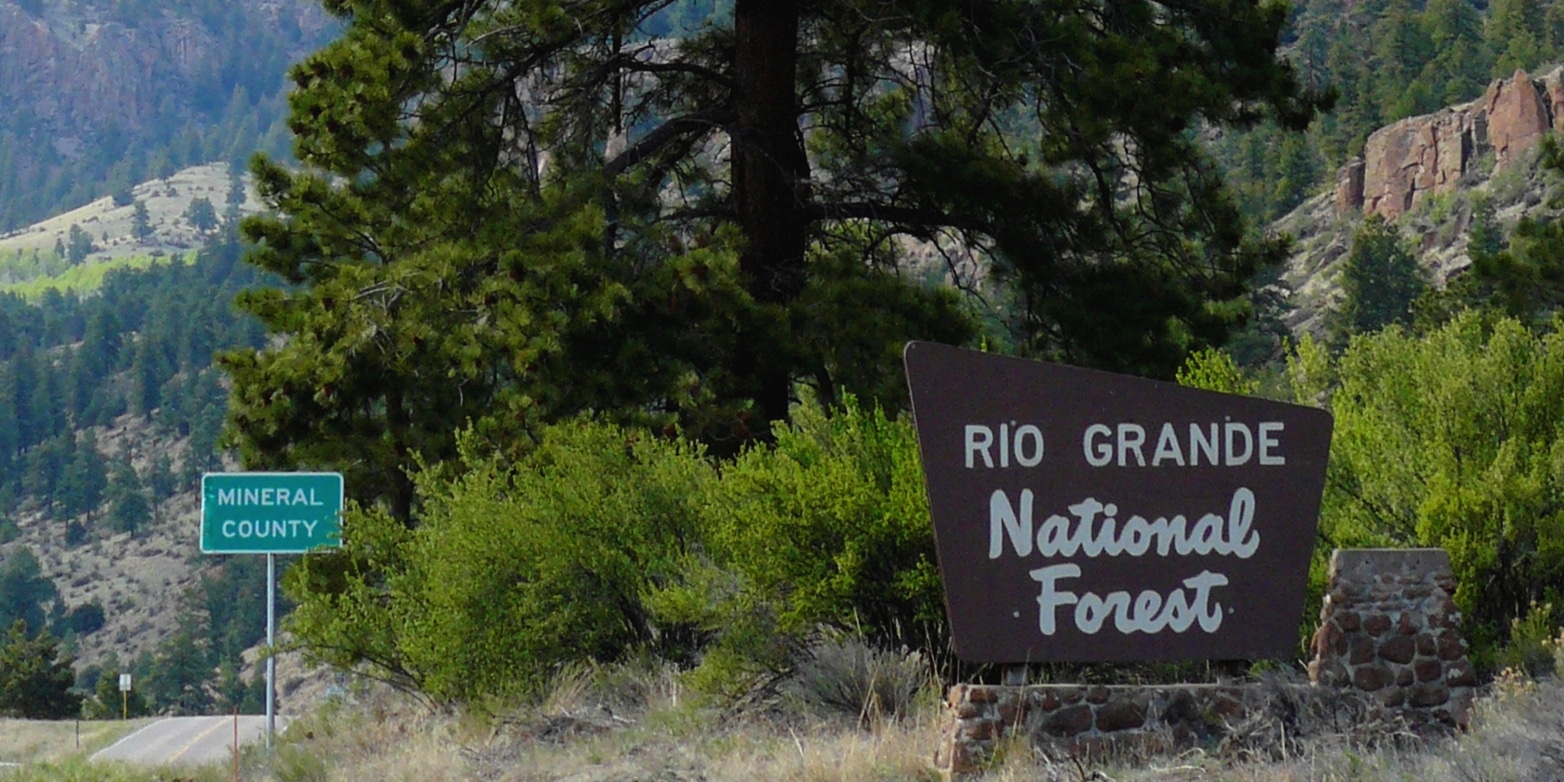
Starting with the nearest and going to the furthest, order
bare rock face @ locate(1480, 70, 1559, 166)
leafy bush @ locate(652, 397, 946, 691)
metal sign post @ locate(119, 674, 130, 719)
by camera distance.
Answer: leafy bush @ locate(652, 397, 946, 691) < metal sign post @ locate(119, 674, 130, 719) < bare rock face @ locate(1480, 70, 1559, 166)

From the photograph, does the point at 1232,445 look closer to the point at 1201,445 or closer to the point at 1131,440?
the point at 1201,445

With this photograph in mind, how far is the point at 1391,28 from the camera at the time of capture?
116438 millimetres

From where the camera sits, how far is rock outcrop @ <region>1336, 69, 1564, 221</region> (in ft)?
318

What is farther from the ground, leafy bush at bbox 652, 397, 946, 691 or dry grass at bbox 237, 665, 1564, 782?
leafy bush at bbox 652, 397, 946, 691

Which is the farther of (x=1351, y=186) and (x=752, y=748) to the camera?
(x=1351, y=186)

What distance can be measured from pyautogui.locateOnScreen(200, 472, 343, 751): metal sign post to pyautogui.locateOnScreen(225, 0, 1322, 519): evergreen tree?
6.91ft

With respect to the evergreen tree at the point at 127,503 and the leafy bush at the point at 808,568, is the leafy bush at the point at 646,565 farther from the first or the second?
the evergreen tree at the point at 127,503

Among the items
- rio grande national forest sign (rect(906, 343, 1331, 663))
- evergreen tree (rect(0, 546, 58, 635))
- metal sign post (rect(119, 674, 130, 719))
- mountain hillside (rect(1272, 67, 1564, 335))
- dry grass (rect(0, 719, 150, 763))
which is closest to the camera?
rio grande national forest sign (rect(906, 343, 1331, 663))

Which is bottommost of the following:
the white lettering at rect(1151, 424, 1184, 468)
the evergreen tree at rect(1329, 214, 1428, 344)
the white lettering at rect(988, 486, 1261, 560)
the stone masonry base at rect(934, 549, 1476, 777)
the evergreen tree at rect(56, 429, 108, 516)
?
the stone masonry base at rect(934, 549, 1476, 777)

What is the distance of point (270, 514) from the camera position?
44.3ft

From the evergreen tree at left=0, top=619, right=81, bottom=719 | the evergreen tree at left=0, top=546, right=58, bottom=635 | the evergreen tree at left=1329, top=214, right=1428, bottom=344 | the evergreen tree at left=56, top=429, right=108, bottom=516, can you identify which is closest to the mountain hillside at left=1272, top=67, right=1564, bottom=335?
the evergreen tree at left=1329, top=214, right=1428, bottom=344

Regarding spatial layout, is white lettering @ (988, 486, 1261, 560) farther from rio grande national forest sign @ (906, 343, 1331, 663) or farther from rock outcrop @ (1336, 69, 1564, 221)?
rock outcrop @ (1336, 69, 1564, 221)

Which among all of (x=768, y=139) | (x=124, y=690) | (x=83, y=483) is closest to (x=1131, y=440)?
(x=768, y=139)

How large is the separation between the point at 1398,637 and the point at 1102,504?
1.55 m
